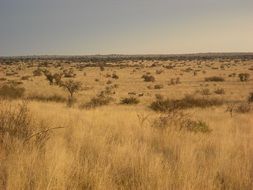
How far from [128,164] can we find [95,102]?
47.7 ft

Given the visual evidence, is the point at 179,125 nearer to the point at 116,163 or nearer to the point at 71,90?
the point at 116,163

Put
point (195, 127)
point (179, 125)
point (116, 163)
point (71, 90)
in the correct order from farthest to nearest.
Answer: point (71, 90) < point (195, 127) < point (179, 125) < point (116, 163)

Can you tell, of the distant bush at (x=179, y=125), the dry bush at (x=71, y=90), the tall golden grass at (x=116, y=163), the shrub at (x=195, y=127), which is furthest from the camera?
the dry bush at (x=71, y=90)

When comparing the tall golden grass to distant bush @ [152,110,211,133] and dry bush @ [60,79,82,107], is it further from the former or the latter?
dry bush @ [60,79,82,107]

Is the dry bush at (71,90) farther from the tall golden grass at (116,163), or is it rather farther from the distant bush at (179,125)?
the tall golden grass at (116,163)

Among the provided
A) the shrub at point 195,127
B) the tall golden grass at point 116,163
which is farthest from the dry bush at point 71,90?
the tall golden grass at point 116,163

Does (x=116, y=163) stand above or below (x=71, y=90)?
above

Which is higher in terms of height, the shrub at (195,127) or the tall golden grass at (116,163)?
the tall golden grass at (116,163)

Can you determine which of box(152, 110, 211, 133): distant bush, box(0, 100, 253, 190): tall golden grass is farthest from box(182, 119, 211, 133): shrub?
box(0, 100, 253, 190): tall golden grass

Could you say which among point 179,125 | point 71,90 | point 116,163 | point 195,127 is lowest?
point 71,90

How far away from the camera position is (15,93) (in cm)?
2252

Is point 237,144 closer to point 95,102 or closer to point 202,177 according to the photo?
point 202,177

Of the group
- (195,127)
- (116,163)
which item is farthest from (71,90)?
(116,163)

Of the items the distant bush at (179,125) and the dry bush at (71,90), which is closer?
the distant bush at (179,125)
